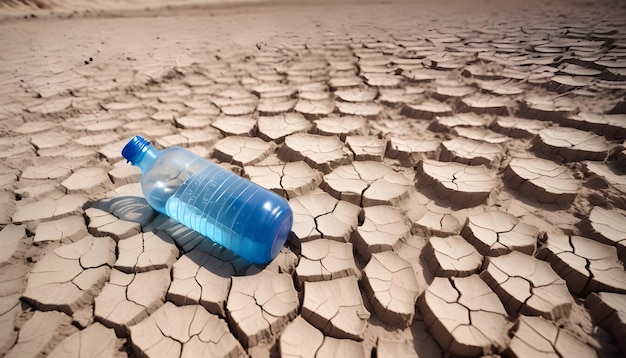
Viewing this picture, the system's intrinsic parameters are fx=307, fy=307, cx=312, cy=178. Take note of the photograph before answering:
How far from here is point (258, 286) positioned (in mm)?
1107

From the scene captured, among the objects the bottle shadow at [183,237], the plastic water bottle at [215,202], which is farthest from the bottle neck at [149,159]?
the bottle shadow at [183,237]

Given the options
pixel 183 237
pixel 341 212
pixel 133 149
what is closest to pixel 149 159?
pixel 133 149

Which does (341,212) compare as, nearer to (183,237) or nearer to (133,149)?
(183,237)

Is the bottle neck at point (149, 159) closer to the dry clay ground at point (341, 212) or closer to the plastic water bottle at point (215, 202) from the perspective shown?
the plastic water bottle at point (215, 202)

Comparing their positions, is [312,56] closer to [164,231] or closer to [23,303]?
[164,231]

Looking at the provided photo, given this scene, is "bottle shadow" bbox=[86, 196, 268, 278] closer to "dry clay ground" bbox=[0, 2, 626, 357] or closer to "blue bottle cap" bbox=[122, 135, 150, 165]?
"dry clay ground" bbox=[0, 2, 626, 357]

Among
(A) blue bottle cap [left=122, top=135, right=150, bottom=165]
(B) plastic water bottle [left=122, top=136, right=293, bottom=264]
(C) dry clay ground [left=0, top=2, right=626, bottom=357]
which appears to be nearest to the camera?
(C) dry clay ground [left=0, top=2, right=626, bottom=357]

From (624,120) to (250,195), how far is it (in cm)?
229

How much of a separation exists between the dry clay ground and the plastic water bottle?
0.09 metres

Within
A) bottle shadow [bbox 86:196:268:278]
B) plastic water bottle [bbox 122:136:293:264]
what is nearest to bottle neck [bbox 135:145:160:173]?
plastic water bottle [bbox 122:136:293:264]

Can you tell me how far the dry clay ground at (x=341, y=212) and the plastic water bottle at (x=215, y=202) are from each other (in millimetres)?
93

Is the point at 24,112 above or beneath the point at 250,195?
beneath

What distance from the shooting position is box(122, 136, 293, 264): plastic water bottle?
1.08 meters

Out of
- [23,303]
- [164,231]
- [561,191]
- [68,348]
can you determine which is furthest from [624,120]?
[23,303]
